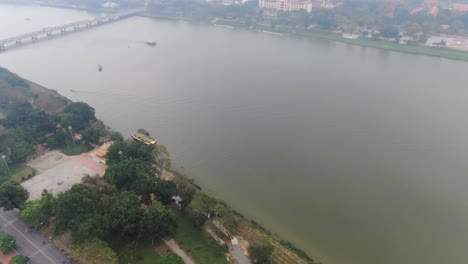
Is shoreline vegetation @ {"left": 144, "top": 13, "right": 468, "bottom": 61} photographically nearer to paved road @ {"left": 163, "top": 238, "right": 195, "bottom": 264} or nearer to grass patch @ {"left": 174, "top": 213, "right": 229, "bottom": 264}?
grass patch @ {"left": 174, "top": 213, "right": 229, "bottom": 264}

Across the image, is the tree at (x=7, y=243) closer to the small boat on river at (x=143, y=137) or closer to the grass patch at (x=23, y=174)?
the grass patch at (x=23, y=174)

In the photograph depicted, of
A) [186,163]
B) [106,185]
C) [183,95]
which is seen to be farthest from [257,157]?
[183,95]

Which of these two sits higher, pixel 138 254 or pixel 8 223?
pixel 8 223

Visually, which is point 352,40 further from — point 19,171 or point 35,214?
point 35,214

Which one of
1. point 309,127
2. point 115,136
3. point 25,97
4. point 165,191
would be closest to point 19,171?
point 115,136

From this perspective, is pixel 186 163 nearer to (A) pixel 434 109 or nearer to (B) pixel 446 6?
(A) pixel 434 109

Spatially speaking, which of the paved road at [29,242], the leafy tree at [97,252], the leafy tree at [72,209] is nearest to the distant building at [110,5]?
the paved road at [29,242]

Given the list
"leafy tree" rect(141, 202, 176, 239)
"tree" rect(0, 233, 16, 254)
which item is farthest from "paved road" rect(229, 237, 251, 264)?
"tree" rect(0, 233, 16, 254)
